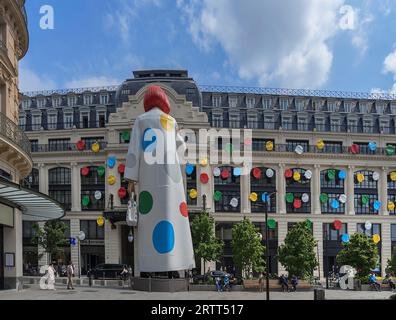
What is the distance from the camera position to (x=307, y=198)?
71438mm

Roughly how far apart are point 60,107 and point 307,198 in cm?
3316

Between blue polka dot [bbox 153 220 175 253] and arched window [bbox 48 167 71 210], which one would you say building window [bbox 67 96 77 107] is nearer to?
arched window [bbox 48 167 71 210]

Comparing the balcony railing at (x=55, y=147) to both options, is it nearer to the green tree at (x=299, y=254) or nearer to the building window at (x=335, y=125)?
the building window at (x=335, y=125)

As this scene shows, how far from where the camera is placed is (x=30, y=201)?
31859 millimetres

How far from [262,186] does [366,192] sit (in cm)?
1335

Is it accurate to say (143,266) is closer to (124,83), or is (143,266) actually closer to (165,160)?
(165,160)

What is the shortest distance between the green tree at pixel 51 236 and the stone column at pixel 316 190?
29794mm

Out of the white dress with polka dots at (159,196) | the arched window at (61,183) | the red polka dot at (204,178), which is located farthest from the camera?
the arched window at (61,183)

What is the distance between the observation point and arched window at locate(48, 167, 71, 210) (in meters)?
71.8

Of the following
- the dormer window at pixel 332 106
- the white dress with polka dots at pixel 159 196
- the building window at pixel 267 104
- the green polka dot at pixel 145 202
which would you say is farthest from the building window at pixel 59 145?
the green polka dot at pixel 145 202

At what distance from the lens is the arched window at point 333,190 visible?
72.1m

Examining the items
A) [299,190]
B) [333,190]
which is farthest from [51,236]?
[333,190]

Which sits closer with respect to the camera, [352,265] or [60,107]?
[352,265]
